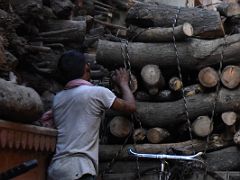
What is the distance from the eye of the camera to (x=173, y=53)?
5.68 meters

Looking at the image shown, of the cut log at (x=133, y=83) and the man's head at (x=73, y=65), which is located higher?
the man's head at (x=73, y=65)

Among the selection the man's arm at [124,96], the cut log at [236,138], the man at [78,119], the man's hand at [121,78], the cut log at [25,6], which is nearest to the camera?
the man at [78,119]

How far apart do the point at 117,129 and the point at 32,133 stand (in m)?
1.39

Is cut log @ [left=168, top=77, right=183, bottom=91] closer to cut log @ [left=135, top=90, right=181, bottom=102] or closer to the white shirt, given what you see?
cut log @ [left=135, top=90, right=181, bottom=102]

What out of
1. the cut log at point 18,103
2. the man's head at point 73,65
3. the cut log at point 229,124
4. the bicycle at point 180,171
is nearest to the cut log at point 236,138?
the cut log at point 229,124

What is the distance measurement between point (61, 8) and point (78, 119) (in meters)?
3.12

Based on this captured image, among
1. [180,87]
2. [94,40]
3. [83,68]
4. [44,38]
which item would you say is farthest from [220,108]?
[94,40]

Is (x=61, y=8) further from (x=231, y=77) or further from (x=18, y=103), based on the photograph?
(x=18, y=103)

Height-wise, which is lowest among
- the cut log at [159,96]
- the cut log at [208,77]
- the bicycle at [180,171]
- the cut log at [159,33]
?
the bicycle at [180,171]

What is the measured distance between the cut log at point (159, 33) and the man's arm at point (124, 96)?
0.62 metres

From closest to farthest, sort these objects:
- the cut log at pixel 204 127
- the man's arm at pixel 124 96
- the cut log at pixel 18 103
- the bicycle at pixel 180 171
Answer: the cut log at pixel 18 103
the man's arm at pixel 124 96
the bicycle at pixel 180 171
the cut log at pixel 204 127

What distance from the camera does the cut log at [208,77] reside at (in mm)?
5523

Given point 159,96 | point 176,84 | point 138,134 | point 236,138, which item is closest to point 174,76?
point 176,84

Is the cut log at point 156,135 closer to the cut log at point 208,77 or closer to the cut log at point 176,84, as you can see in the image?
the cut log at point 176,84
